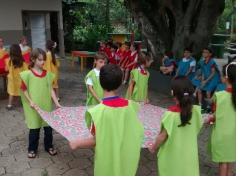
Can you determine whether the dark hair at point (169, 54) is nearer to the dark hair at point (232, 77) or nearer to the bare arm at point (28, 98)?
the bare arm at point (28, 98)

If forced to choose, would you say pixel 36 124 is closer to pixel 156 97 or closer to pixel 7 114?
pixel 7 114

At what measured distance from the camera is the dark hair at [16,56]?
7.19 m

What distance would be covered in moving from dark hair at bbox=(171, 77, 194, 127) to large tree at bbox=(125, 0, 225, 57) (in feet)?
22.1

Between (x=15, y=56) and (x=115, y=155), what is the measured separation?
4.92m

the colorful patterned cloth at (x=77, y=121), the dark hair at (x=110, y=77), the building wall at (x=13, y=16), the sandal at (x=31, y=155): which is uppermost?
the building wall at (x=13, y=16)

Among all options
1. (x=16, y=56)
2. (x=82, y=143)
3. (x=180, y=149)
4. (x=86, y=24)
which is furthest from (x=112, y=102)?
(x=86, y=24)

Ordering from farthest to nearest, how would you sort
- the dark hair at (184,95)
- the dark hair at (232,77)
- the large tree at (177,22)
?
the large tree at (177,22), the dark hair at (232,77), the dark hair at (184,95)

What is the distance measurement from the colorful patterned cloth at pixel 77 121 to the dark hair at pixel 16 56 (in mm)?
2784

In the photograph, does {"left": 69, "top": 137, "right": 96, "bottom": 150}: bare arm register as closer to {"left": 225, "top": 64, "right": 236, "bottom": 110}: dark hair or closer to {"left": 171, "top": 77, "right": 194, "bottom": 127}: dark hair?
{"left": 171, "top": 77, "right": 194, "bottom": 127}: dark hair

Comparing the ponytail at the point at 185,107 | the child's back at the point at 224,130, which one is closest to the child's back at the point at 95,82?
the child's back at the point at 224,130

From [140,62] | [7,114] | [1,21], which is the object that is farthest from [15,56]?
[1,21]

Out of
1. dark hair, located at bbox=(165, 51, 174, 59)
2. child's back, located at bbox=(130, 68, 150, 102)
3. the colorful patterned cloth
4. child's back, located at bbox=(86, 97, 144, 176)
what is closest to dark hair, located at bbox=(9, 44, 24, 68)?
child's back, located at bbox=(130, 68, 150, 102)

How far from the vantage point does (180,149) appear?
3.24m

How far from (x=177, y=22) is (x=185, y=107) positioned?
7241 millimetres
